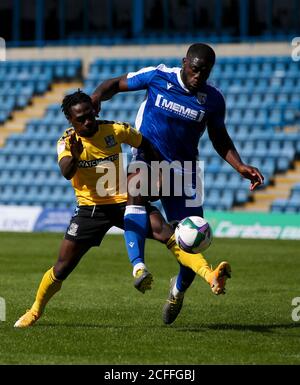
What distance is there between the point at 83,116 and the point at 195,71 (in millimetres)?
1041

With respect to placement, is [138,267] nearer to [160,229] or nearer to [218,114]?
[160,229]

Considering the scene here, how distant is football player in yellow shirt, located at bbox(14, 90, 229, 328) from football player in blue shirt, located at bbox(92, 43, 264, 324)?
0.61 ft

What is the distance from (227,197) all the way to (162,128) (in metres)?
16.2

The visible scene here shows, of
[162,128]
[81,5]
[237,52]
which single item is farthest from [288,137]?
[162,128]

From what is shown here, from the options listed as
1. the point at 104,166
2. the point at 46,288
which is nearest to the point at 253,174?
the point at 104,166

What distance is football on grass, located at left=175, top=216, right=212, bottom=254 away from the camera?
28.0ft

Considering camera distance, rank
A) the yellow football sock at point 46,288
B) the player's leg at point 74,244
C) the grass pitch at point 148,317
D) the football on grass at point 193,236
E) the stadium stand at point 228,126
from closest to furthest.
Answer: the grass pitch at point 148,317
the football on grass at point 193,236
the player's leg at point 74,244
the yellow football sock at point 46,288
the stadium stand at point 228,126

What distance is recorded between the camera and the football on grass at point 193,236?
854cm

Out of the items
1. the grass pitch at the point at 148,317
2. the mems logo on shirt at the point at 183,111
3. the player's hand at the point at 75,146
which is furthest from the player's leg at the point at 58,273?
the mems logo on shirt at the point at 183,111

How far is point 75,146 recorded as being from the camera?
8609 millimetres

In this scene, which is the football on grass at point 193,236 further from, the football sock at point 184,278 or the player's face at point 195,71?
the player's face at point 195,71

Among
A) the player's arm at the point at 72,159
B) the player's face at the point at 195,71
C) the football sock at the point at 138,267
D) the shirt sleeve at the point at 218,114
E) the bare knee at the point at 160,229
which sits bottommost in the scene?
the football sock at the point at 138,267

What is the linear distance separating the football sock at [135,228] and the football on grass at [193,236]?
39cm

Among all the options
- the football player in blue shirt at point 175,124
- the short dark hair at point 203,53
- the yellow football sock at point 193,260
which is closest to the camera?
the yellow football sock at point 193,260
